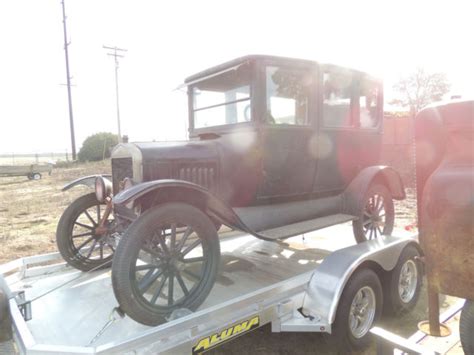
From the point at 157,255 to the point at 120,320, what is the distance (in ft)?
1.51

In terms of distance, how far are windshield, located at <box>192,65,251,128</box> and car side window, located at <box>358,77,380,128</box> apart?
5.20ft

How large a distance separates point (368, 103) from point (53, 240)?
568cm

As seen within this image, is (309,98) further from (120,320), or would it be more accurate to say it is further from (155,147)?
(120,320)

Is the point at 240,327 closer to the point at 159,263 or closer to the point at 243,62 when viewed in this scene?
the point at 159,263

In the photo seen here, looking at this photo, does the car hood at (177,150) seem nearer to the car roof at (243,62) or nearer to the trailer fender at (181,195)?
the trailer fender at (181,195)

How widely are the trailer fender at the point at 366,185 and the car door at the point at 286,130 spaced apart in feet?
2.13

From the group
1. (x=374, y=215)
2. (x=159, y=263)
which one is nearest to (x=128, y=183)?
(x=159, y=263)

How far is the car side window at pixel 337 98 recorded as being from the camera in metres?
3.82

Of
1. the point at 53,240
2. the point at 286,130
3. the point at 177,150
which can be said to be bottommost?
the point at 53,240

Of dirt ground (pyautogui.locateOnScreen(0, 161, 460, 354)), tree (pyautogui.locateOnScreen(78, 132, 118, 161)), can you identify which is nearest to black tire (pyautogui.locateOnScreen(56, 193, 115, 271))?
dirt ground (pyautogui.locateOnScreen(0, 161, 460, 354))

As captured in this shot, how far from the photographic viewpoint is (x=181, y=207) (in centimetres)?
244

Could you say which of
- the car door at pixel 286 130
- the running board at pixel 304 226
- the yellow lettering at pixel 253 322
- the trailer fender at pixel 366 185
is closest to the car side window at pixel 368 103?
the trailer fender at pixel 366 185

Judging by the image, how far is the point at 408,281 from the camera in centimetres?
326

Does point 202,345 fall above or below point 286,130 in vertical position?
below
